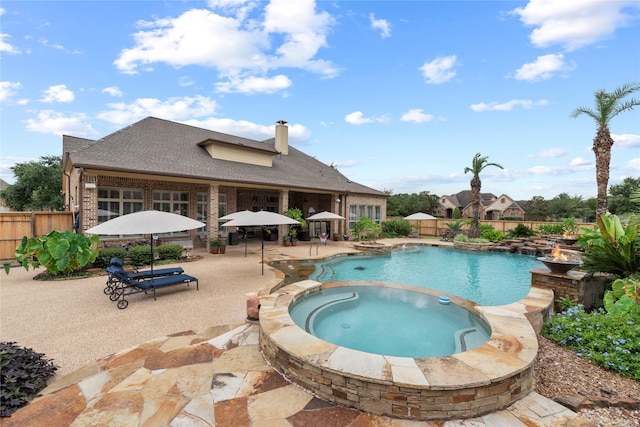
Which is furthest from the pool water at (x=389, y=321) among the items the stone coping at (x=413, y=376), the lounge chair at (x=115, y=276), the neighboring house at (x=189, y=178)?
the neighboring house at (x=189, y=178)

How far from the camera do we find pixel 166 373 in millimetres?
3479

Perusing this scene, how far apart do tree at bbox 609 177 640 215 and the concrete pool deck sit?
48394mm

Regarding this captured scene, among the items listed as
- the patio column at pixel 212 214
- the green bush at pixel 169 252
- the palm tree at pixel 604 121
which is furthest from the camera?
the palm tree at pixel 604 121

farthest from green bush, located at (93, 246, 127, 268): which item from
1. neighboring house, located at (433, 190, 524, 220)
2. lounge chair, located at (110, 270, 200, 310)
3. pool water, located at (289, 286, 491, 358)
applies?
neighboring house, located at (433, 190, 524, 220)

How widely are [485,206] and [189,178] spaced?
57852 mm

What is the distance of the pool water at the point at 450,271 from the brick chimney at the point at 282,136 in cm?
1175

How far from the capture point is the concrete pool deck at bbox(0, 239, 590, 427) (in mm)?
Result: 2721

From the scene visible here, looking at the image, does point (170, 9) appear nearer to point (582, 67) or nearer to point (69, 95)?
point (69, 95)

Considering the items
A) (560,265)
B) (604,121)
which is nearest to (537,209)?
(604,121)

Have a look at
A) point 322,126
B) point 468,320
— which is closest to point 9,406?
point 468,320

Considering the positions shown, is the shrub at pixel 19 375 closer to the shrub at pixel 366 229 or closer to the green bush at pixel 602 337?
the green bush at pixel 602 337

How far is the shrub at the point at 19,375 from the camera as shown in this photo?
114 inches

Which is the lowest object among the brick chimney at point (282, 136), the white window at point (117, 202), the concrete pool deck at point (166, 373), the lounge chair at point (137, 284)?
the concrete pool deck at point (166, 373)

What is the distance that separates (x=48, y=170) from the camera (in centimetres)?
2908
